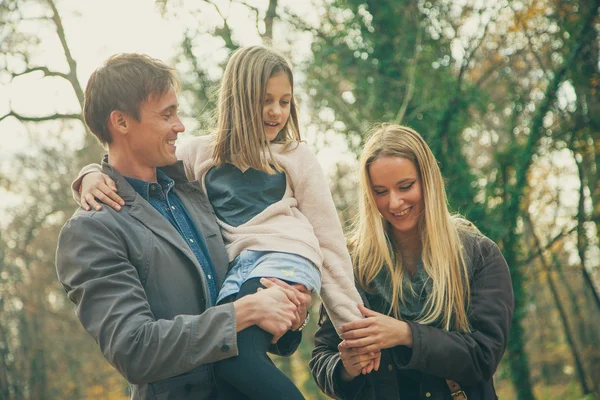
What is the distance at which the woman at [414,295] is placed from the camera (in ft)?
10.4

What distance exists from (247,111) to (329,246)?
72 centimetres

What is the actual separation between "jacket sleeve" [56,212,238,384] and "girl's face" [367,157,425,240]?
1220mm

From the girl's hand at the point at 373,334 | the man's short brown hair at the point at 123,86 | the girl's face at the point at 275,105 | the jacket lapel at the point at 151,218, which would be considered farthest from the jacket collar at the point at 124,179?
the girl's hand at the point at 373,334

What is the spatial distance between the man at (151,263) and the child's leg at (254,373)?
6 centimetres

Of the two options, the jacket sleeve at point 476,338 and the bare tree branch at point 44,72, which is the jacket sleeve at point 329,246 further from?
the bare tree branch at point 44,72

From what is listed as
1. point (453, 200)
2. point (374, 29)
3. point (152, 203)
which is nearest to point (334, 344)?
point (152, 203)

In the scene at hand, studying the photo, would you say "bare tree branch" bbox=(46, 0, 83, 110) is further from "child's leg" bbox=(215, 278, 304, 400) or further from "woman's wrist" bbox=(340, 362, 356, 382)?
"child's leg" bbox=(215, 278, 304, 400)

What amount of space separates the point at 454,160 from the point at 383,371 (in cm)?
601

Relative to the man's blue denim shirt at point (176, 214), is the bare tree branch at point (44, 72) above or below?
above

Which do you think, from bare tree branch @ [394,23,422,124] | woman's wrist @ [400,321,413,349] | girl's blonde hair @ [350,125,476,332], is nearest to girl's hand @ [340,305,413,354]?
woman's wrist @ [400,321,413,349]

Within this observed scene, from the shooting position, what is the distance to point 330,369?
3.44 m

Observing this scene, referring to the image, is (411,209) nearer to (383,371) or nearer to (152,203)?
(383,371)

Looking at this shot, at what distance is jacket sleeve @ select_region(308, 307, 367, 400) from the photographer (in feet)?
11.2

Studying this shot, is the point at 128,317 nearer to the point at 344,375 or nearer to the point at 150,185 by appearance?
the point at 150,185
